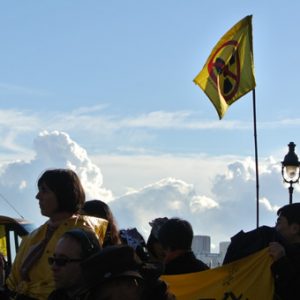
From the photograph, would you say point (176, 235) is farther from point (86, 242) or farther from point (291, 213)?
point (86, 242)

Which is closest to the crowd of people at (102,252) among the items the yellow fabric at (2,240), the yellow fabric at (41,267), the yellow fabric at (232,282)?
the yellow fabric at (41,267)

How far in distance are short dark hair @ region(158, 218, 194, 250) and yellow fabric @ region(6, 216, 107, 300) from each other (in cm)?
111

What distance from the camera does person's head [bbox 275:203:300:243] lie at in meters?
6.44

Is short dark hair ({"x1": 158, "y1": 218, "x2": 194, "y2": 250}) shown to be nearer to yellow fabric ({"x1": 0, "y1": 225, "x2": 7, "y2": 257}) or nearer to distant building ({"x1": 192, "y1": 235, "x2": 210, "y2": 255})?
yellow fabric ({"x1": 0, "y1": 225, "x2": 7, "y2": 257})

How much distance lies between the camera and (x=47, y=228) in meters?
6.10

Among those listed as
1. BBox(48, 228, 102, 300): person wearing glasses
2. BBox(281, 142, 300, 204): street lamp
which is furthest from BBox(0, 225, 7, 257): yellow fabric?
BBox(48, 228, 102, 300): person wearing glasses

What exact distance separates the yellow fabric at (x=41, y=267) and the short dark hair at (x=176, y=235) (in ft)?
3.65

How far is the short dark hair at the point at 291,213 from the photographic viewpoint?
6441 mm

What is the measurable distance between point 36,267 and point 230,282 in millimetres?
1610

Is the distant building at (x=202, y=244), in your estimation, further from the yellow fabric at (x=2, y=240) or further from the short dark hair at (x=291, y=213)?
the short dark hair at (x=291, y=213)

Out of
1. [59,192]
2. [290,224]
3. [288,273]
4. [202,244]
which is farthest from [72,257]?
[202,244]

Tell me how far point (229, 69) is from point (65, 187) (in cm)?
1036

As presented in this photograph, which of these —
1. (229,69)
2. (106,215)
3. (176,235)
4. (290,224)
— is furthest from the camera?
(229,69)

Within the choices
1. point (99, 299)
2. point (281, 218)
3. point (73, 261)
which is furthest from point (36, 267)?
point (99, 299)
